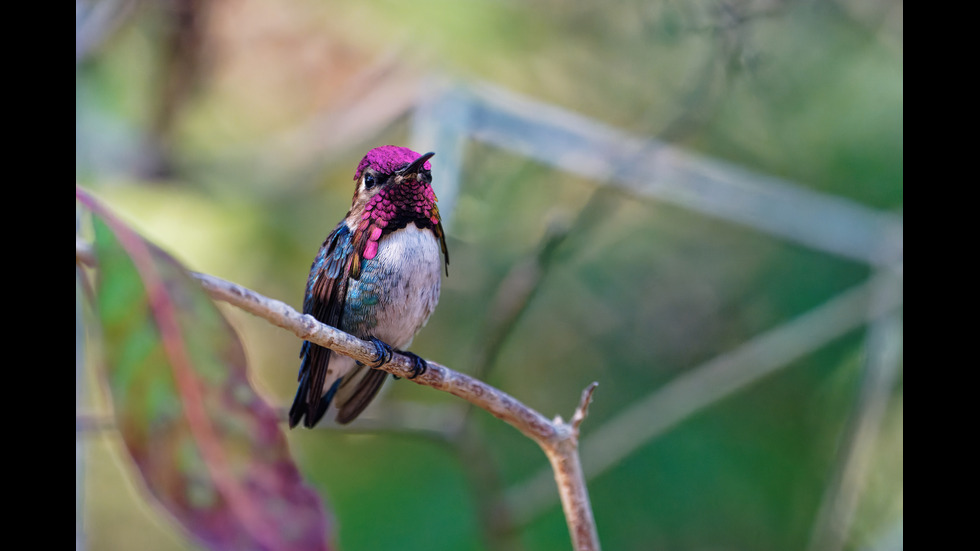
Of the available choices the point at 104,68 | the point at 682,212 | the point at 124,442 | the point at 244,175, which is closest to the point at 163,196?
the point at 244,175

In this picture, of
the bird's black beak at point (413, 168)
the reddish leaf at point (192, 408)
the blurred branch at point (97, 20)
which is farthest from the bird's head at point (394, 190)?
the blurred branch at point (97, 20)

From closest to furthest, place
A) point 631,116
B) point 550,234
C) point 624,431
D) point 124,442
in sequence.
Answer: point 124,442
point 550,234
point 624,431
point 631,116

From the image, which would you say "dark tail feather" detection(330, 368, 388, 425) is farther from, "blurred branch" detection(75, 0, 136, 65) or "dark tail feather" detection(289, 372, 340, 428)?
"blurred branch" detection(75, 0, 136, 65)

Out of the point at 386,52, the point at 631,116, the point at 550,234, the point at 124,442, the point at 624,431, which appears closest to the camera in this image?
the point at 124,442

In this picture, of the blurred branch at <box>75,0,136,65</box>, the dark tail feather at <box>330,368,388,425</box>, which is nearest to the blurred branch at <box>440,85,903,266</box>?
the blurred branch at <box>75,0,136,65</box>

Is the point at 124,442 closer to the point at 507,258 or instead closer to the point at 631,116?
the point at 507,258
